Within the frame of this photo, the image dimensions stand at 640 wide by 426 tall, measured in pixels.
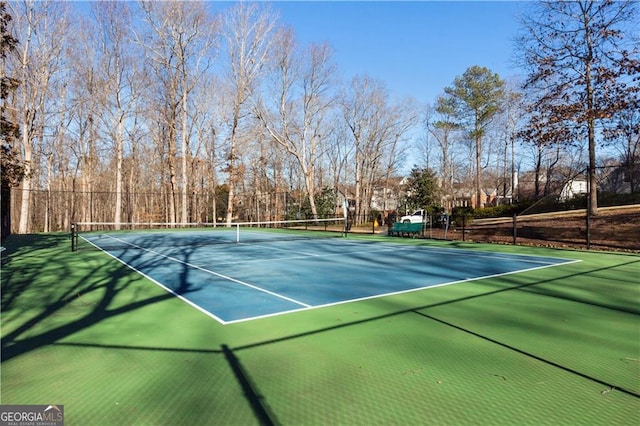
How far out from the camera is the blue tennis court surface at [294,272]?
583 centimetres

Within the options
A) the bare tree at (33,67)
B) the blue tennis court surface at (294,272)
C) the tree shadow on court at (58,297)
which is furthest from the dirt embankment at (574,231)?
the bare tree at (33,67)

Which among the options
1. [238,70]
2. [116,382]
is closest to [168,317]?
[116,382]

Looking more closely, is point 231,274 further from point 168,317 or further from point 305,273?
point 168,317

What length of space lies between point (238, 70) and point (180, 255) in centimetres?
2125

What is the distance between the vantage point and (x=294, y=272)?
334 inches

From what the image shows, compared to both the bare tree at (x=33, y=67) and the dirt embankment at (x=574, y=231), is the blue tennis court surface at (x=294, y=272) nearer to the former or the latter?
the dirt embankment at (x=574, y=231)

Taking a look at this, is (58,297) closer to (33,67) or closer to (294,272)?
(294,272)

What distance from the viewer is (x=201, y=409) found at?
8.75 feet

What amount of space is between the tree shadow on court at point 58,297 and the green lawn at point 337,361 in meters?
0.04

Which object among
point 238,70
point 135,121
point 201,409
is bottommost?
point 201,409

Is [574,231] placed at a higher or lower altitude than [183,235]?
higher

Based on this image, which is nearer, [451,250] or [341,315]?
[341,315]

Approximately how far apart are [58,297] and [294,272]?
4344 mm

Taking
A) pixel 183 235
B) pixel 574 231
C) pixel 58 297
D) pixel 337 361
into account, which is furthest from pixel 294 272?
pixel 183 235
